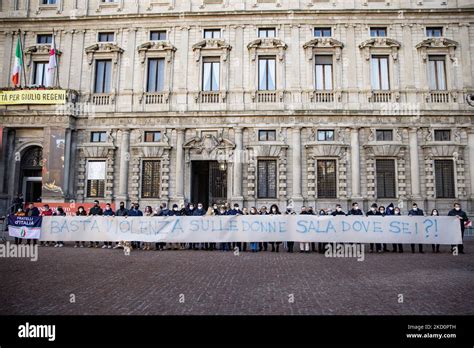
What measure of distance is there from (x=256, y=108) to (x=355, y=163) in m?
7.42

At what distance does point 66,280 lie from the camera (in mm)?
8281

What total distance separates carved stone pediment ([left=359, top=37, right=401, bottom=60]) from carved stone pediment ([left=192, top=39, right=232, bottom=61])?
9.16m

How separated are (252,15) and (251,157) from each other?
9.88 m

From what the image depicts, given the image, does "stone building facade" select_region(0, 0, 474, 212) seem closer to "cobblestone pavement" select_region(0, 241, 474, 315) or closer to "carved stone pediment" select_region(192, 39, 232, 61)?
"carved stone pediment" select_region(192, 39, 232, 61)

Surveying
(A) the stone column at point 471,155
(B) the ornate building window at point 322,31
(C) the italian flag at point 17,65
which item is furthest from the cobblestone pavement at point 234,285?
(B) the ornate building window at point 322,31

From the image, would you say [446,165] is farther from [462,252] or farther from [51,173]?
[51,173]

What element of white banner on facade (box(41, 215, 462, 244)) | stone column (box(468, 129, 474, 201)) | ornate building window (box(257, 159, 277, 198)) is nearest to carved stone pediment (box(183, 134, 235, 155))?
ornate building window (box(257, 159, 277, 198))

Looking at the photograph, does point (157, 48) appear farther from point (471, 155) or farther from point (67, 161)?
point (471, 155)

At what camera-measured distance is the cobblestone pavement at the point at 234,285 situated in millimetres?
5945

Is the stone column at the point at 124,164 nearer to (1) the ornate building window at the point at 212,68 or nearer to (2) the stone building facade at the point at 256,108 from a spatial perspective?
(2) the stone building facade at the point at 256,108

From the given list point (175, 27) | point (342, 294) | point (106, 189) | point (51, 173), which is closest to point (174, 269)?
point (342, 294)

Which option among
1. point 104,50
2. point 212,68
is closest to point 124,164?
point 104,50

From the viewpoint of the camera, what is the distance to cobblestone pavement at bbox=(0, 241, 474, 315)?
5.95 m

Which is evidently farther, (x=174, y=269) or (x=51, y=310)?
(x=174, y=269)
